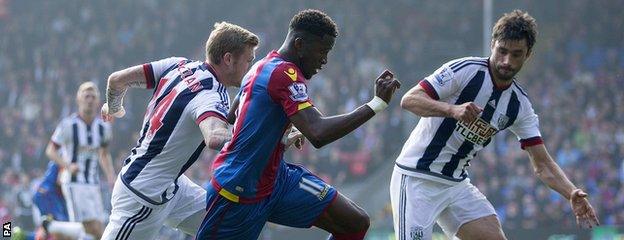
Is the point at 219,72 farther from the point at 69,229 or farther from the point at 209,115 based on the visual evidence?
the point at 69,229

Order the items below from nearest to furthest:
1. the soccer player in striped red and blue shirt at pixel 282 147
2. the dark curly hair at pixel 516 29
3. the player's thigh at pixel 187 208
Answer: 1. the soccer player in striped red and blue shirt at pixel 282 147
2. the dark curly hair at pixel 516 29
3. the player's thigh at pixel 187 208

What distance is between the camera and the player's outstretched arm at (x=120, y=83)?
8.34 m

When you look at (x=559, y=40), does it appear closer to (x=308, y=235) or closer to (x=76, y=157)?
(x=308, y=235)

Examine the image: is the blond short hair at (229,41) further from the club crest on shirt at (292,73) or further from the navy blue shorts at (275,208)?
the club crest on shirt at (292,73)

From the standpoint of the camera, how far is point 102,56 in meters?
29.0

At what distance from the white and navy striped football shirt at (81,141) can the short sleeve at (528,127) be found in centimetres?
687

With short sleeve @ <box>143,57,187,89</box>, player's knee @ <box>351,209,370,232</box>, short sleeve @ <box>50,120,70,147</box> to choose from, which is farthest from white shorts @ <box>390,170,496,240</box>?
short sleeve @ <box>50,120,70,147</box>

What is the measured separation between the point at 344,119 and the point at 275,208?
3.69 ft

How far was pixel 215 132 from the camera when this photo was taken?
23.9 ft

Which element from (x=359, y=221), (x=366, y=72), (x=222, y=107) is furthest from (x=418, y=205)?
(x=366, y=72)

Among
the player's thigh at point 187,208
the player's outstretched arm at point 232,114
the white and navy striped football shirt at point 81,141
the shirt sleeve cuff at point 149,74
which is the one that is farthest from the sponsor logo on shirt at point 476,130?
the white and navy striped football shirt at point 81,141

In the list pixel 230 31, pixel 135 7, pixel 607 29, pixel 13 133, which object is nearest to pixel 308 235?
pixel 230 31

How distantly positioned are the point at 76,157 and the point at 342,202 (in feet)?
23.6

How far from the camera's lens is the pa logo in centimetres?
819
